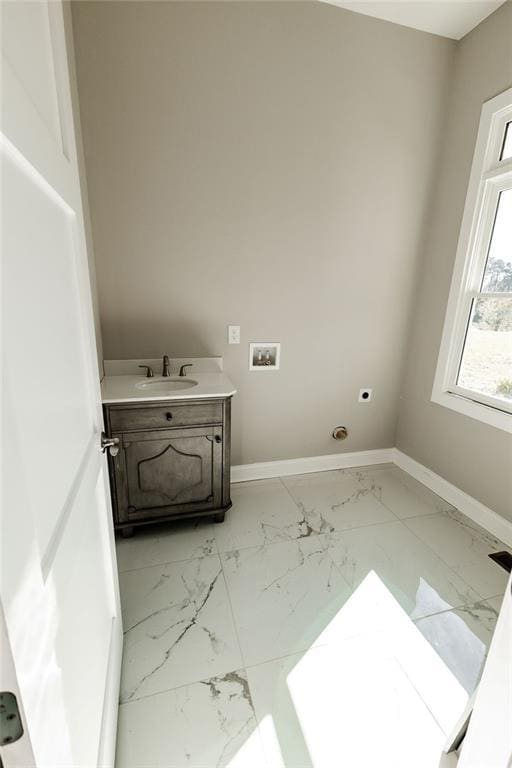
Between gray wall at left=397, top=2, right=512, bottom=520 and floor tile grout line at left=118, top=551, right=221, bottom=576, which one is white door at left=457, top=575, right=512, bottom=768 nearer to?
floor tile grout line at left=118, top=551, right=221, bottom=576

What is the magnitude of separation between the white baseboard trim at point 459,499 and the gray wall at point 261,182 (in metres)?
0.81

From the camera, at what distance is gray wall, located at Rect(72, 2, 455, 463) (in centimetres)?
176

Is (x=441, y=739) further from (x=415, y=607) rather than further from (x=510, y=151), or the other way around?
(x=510, y=151)

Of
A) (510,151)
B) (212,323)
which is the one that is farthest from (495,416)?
(212,323)

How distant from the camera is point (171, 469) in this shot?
1845mm

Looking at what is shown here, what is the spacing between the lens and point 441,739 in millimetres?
1103

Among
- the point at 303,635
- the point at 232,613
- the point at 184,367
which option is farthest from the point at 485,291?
the point at 232,613

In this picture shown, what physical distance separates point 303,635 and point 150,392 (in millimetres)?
1287

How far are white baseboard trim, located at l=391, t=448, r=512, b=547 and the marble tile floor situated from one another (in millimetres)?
60

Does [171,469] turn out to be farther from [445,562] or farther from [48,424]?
[445,562]

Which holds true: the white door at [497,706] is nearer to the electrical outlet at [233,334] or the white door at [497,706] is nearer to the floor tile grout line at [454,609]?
the floor tile grout line at [454,609]

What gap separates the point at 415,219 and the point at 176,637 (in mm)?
2785

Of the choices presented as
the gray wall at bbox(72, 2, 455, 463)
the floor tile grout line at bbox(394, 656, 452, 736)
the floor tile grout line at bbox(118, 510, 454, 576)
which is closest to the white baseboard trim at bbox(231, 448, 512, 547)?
the gray wall at bbox(72, 2, 455, 463)

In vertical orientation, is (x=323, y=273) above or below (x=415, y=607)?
above
